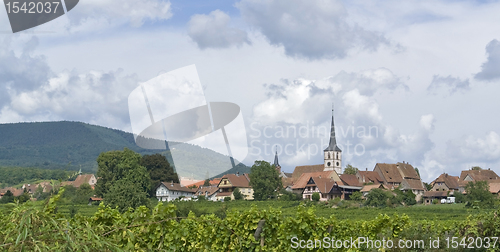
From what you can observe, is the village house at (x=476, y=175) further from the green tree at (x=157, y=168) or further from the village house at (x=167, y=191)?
the green tree at (x=157, y=168)

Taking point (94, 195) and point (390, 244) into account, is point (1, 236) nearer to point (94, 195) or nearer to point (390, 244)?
point (390, 244)

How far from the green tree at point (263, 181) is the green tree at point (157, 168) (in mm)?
15640

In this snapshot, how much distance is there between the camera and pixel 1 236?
2.27 meters

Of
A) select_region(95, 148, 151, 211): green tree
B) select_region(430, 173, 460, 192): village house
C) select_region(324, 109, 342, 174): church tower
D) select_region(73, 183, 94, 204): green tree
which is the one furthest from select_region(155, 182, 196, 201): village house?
select_region(430, 173, 460, 192): village house

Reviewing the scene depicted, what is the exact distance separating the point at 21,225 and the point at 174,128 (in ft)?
23.3

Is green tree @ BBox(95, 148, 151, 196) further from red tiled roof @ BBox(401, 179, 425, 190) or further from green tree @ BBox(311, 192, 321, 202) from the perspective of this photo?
red tiled roof @ BBox(401, 179, 425, 190)

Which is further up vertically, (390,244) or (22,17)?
(22,17)

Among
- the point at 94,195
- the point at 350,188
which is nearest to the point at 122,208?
the point at 94,195

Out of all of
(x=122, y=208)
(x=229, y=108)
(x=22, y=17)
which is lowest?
(x=122, y=208)

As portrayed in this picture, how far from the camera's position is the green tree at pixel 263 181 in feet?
281

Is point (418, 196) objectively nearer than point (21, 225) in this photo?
No

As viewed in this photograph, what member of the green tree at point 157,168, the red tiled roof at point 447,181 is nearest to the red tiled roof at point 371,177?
the red tiled roof at point 447,181

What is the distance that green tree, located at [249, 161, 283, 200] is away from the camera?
281 feet

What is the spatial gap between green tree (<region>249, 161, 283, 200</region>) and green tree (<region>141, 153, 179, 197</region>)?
15.6m
